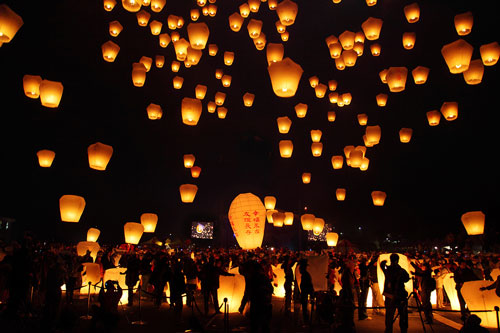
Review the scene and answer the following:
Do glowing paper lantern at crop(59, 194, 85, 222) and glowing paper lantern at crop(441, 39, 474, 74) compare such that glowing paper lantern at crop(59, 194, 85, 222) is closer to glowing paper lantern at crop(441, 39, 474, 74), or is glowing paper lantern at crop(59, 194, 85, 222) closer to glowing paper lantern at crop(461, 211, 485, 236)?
glowing paper lantern at crop(441, 39, 474, 74)

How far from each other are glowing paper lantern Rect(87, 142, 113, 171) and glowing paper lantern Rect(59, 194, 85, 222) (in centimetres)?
132

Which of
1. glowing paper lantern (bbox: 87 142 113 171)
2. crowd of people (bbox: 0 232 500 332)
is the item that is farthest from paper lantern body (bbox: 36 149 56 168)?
crowd of people (bbox: 0 232 500 332)

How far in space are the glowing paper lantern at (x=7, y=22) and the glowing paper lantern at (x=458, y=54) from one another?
30.5 feet

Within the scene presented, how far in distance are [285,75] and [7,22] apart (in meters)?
5.58

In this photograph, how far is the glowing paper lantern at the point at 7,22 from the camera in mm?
8047

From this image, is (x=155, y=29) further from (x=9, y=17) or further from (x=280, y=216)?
(x=280, y=216)

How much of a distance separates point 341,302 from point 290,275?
269 cm

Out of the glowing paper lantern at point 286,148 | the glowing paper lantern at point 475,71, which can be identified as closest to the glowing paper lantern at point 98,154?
the glowing paper lantern at point 286,148

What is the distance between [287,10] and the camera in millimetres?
11430

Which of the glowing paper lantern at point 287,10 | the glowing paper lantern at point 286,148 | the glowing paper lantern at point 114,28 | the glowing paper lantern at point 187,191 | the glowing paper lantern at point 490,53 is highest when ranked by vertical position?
the glowing paper lantern at point 114,28

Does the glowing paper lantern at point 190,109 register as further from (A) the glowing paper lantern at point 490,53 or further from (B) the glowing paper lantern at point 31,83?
(A) the glowing paper lantern at point 490,53

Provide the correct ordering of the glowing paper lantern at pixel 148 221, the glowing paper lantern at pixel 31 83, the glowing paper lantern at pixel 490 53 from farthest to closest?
the glowing paper lantern at pixel 148 221 → the glowing paper lantern at pixel 31 83 → the glowing paper lantern at pixel 490 53

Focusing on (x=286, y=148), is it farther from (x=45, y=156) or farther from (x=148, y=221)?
(x=45, y=156)

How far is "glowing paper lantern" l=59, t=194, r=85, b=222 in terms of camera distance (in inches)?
464
